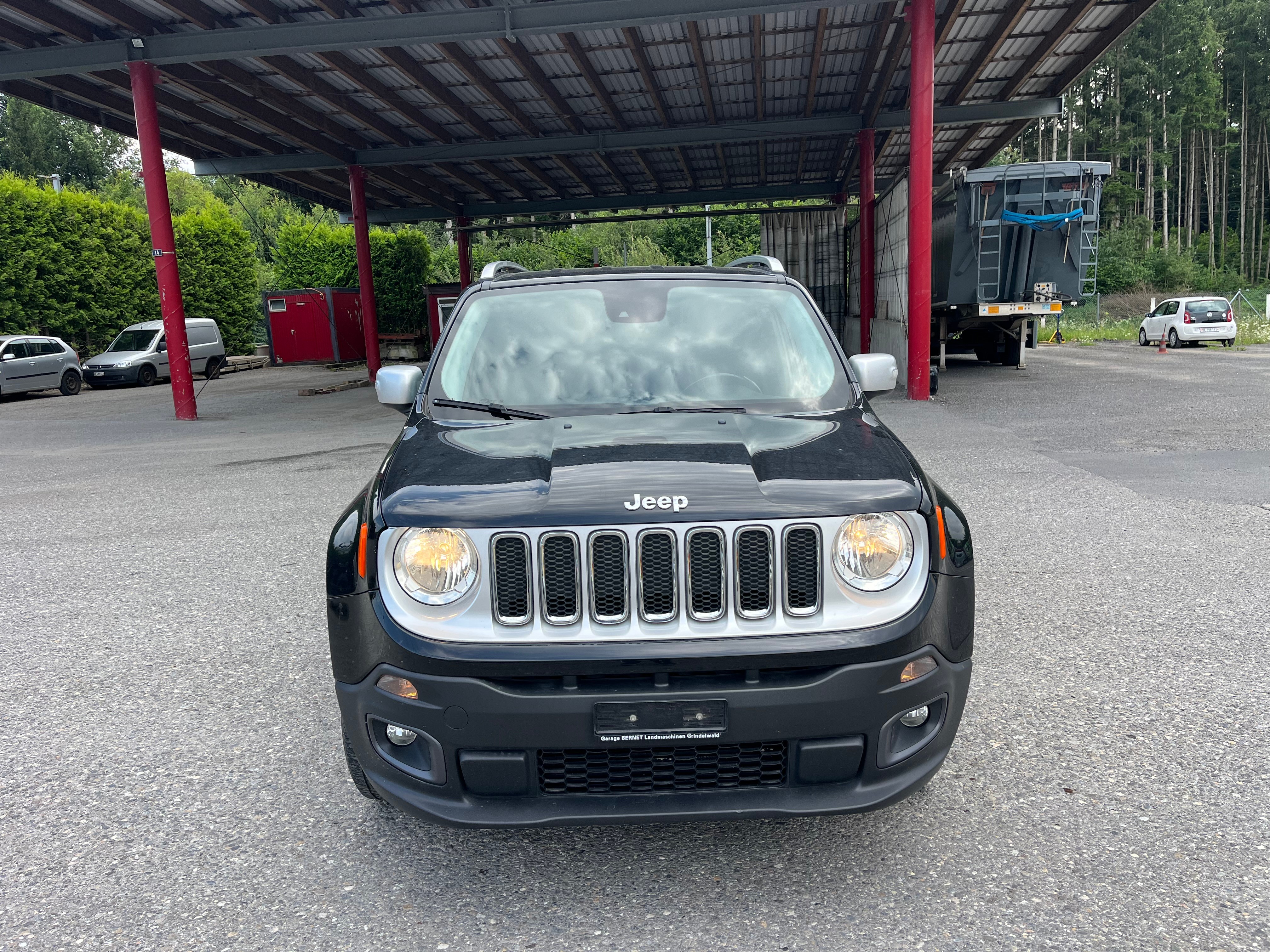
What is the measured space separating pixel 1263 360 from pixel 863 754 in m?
22.6

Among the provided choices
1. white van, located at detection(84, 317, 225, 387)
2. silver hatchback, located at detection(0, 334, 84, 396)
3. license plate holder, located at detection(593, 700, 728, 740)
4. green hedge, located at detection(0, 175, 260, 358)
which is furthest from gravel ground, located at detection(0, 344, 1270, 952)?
green hedge, located at detection(0, 175, 260, 358)

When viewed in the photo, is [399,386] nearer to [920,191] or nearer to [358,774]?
[358,774]

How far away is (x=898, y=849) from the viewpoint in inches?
107

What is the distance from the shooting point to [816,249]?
1040 inches

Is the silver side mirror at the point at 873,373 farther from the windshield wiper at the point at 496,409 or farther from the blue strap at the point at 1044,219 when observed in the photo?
the blue strap at the point at 1044,219

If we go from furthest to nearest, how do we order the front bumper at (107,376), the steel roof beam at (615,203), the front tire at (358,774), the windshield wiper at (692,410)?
the steel roof beam at (615,203), the front bumper at (107,376), the windshield wiper at (692,410), the front tire at (358,774)

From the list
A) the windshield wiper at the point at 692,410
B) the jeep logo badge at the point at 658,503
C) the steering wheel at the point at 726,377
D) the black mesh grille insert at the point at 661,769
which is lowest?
the black mesh grille insert at the point at 661,769

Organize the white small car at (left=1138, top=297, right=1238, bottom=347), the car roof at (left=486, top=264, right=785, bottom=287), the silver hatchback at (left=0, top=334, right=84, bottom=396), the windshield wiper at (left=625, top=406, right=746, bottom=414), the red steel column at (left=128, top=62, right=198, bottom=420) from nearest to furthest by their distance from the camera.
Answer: the windshield wiper at (left=625, top=406, right=746, bottom=414) → the car roof at (left=486, top=264, right=785, bottom=287) → the red steel column at (left=128, top=62, right=198, bottom=420) → the silver hatchback at (left=0, top=334, right=84, bottom=396) → the white small car at (left=1138, top=297, right=1238, bottom=347)

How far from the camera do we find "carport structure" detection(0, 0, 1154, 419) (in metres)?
13.5

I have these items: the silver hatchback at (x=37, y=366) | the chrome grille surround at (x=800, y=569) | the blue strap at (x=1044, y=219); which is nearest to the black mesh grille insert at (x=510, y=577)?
the chrome grille surround at (x=800, y=569)

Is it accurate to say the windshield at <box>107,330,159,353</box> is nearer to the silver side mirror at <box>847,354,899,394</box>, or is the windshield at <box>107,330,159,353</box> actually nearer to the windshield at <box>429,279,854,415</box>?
the windshield at <box>429,279,854,415</box>

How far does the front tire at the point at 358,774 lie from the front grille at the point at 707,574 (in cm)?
108

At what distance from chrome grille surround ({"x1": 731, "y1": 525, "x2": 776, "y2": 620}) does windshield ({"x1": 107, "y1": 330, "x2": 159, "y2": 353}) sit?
27.8m

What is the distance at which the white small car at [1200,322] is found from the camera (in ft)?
86.7
